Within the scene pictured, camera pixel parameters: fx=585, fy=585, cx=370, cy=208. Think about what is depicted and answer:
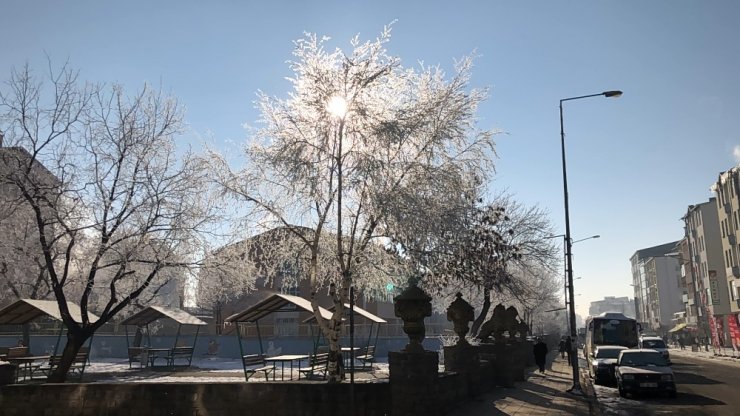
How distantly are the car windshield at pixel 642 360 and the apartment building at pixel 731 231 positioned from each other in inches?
1625

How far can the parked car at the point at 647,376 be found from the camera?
61.0 feet

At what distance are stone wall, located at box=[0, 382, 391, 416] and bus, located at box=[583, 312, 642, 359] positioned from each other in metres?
23.8

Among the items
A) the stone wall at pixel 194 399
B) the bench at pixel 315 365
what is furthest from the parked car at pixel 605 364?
the stone wall at pixel 194 399

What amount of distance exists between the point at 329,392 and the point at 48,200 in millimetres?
9997

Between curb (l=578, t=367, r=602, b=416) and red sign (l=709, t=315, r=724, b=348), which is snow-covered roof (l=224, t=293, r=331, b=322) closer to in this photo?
curb (l=578, t=367, r=602, b=416)

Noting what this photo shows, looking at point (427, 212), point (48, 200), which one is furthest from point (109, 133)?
point (427, 212)

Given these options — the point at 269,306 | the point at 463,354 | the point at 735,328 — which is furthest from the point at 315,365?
the point at 735,328

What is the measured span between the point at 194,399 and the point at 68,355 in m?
6.58

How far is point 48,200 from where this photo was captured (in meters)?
16.1

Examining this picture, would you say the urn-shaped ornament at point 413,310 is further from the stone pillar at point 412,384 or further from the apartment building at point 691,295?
the apartment building at point 691,295

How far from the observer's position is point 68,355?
54.9ft

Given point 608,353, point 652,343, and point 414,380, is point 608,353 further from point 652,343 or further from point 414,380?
point 414,380

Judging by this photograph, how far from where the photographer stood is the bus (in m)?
31.6

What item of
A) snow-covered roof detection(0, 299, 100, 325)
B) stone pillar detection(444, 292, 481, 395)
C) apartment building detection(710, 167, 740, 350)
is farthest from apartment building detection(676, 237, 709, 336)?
snow-covered roof detection(0, 299, 100, 325)
